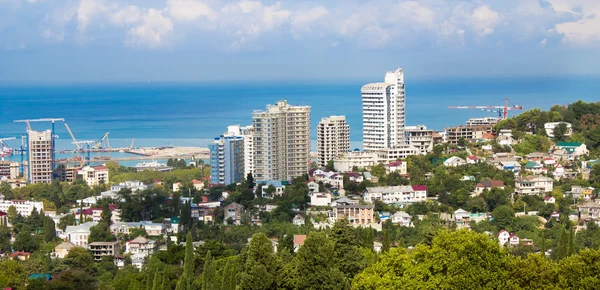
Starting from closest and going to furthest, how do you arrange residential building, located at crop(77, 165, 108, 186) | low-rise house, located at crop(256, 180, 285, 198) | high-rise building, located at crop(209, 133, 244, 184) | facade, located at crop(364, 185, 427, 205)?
facade, located at crop(364, 185, 427, 205) → low-rise house, located at crop(256, 180, 285, 198) → high-rise building, located at crop(209, 133, 244, 184) → residential building, located at crop(77, 165, 108, 186)

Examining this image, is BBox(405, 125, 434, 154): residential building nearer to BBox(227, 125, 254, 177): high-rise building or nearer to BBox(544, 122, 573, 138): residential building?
BBox(544, 122, 573, 138): residential building

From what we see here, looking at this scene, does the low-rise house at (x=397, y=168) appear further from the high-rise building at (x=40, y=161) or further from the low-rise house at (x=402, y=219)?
the high-rise building at (x=40, y=161)

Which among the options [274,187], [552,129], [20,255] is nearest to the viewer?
[20,255]

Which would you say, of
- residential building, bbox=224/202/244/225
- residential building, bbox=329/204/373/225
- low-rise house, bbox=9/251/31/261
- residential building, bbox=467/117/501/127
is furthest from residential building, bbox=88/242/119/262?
residential building, bbox=467/117/501/127

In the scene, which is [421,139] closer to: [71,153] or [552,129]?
[552,129]

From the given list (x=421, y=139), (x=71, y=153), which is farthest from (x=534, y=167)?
(x=71, y=153)
